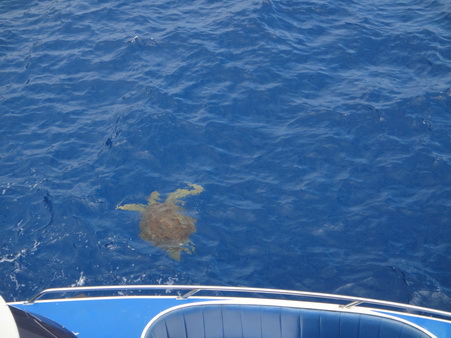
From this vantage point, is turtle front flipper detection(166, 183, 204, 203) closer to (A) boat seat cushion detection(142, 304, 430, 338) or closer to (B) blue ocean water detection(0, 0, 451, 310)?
(B) blue ocean water detection(0, 0, 451, 310)

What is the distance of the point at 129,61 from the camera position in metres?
13.7

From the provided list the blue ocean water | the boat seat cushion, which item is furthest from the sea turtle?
the boat seat cushion

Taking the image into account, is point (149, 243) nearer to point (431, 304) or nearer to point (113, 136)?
point (113, 136)

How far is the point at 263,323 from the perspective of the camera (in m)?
6.95

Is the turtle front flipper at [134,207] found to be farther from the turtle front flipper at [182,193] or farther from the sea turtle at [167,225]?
the turtle front flipper at [182,193]

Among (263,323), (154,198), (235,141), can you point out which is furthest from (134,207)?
(263,323)

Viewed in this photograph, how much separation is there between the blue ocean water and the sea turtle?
0.54 ft

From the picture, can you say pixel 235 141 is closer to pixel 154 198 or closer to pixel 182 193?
pixel 182 193

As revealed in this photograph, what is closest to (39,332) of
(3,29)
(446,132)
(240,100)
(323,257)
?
(323,257)

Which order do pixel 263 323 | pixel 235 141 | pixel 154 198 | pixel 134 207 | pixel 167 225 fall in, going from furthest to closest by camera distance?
pixel 235 141, pixel 154 198, pixel 134 207, pixel 167 225, pixel 263 323

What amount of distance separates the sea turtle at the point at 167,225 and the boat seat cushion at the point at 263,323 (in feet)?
8.52

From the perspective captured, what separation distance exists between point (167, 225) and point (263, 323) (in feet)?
11.4

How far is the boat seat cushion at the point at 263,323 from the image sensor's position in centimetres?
673

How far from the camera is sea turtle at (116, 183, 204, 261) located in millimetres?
9688
